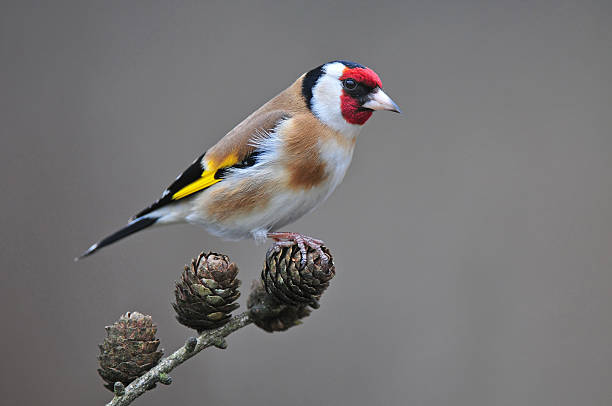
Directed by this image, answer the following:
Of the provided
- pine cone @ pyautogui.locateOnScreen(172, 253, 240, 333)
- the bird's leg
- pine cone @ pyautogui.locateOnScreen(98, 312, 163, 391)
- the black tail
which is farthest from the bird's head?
pine cone @ pyautogui.locateOnScreen(98, 312, 163, 391)

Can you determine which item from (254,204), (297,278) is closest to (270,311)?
(297,278)

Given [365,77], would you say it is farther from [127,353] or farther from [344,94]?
[127,353]

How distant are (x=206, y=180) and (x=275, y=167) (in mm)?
200

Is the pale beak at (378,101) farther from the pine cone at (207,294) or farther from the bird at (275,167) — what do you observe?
the pine cone at (207,294)

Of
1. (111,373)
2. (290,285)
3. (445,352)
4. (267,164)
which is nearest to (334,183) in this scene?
(267,164)

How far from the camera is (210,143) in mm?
3188

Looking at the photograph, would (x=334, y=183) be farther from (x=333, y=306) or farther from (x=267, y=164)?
(x=333, y=306)

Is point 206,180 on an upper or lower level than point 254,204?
upper

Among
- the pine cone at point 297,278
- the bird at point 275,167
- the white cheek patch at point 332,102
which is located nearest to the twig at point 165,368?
the pine cone at point 297,278

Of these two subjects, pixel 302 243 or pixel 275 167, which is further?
pixel 275 167

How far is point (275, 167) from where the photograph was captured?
5.95 ft

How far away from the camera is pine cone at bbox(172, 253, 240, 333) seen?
1213mm

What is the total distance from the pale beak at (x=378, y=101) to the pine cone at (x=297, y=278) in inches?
21.6

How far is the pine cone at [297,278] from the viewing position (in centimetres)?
129
